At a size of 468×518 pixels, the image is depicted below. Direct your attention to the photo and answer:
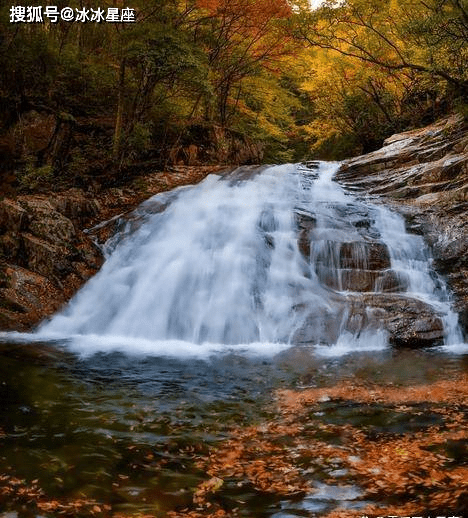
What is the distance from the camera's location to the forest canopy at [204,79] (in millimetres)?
12062

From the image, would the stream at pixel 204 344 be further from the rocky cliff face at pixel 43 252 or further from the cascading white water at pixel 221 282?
the rocky cliff face at pixel 43 252

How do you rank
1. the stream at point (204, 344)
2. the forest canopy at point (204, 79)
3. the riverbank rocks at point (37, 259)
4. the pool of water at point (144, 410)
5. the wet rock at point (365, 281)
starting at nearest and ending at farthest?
the pool of water at point (144, 410) < the stream at point (204, 344) < the riverbank rocks at point (37, 259) < the wet rock at point (365, 281) < the forest canopy at point (204, 79)

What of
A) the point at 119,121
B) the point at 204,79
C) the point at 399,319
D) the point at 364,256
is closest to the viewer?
the point at 399,319

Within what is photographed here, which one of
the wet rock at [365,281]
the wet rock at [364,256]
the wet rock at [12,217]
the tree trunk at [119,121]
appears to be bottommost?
the wet rock at [365,281]

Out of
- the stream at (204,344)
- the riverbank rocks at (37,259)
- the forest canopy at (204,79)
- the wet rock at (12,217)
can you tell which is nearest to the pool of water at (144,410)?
the stream at (204,344)

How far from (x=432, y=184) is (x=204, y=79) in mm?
6712

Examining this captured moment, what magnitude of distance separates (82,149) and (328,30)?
780 cm

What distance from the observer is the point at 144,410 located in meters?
5.03

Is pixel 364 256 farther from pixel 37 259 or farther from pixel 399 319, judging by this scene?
pixel 37 259

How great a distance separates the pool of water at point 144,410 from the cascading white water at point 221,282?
945mm

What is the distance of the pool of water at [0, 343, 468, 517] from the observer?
3475 millimetres

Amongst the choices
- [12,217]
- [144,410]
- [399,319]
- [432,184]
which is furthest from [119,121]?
[144,410]

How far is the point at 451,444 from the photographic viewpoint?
4.09 m

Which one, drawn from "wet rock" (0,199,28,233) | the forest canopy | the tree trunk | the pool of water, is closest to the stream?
the pool of water
